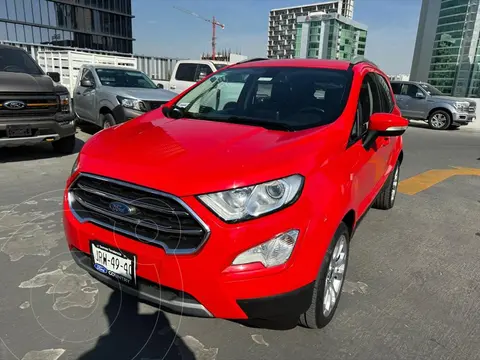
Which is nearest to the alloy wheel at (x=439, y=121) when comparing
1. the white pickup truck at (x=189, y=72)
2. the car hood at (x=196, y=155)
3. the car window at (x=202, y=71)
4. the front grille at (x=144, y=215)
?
the white pickup truck at (x=189, y=72)

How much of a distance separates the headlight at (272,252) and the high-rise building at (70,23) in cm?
5463

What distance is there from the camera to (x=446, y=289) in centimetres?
293

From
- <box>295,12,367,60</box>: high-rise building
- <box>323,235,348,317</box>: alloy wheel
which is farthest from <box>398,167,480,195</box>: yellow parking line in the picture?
<box>295,12,367,60</box>: high-rise building

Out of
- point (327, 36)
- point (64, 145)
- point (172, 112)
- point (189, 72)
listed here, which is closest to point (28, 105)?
point (64, 145)

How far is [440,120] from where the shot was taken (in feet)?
47.4

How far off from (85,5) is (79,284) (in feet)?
203

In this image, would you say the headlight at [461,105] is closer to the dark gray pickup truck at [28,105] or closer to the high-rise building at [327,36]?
the dark gray pickup truck at [28,105]

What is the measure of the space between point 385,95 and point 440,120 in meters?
12.2

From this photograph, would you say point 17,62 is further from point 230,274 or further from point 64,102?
point 230,274

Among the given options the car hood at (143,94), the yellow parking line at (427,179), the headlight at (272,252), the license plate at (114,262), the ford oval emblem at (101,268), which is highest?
the car hood at (143,94)

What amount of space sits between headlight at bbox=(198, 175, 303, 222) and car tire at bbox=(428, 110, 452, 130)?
1472 centimetres

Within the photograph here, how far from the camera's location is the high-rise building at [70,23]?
157ft

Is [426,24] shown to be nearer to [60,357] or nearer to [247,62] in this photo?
[247,62]

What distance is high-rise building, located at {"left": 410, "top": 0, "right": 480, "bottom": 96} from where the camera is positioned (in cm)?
2364
